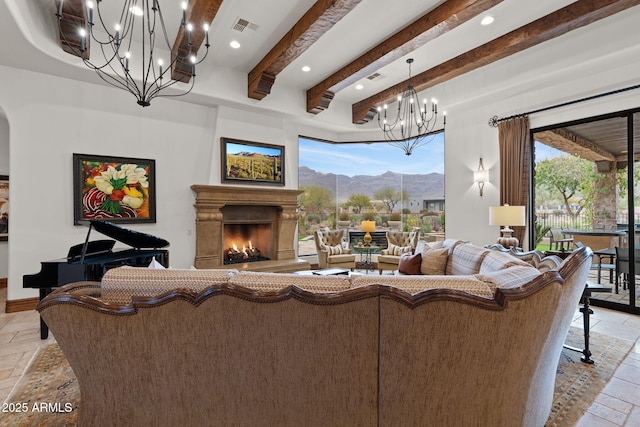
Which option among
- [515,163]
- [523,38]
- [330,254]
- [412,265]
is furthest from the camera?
[330,254]

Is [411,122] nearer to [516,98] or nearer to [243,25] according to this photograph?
[516,98]

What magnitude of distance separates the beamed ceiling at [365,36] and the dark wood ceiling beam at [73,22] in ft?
0.03

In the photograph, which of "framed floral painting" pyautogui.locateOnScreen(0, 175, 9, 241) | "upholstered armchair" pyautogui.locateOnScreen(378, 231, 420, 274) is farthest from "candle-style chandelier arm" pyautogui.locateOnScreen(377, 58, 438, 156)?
"framed floral painting" pyautogui.locateOnScreen(0, 175, 9, 241)

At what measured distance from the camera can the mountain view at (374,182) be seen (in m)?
6.39

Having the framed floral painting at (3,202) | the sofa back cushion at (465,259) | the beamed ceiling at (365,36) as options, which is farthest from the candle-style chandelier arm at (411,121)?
the framed floral painting at (3,202)

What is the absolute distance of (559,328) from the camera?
1434 millimetres

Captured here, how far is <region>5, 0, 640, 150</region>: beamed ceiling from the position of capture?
3174 millimetres

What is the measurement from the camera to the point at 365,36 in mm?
3912

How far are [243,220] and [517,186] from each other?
462 centimetres

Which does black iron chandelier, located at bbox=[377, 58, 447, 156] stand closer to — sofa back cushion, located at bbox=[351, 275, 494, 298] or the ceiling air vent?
the ceiling air vent

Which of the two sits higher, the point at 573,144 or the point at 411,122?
the point at 411,122

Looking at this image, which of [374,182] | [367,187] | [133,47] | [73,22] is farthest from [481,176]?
[73,22]

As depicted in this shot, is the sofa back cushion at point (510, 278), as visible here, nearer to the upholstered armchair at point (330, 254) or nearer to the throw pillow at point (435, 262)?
the throw pillow at point (435, 262)

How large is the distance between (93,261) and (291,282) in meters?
2.61
